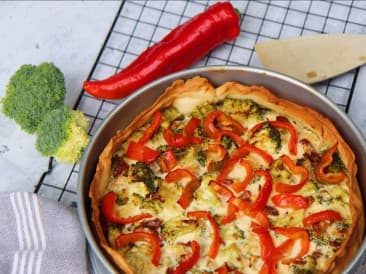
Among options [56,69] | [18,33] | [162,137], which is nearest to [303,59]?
[162,137]

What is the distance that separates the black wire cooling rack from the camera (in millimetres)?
3797

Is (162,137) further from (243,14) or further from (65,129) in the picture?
(243,14)

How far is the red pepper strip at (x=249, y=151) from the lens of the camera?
305 cm

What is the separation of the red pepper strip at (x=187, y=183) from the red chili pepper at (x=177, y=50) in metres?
0.73

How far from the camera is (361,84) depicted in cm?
365

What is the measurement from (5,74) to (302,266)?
6.42 ft

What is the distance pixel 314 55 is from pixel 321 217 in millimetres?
1093

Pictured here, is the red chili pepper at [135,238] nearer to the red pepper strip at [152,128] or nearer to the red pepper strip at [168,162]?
the red pepper strip at [168,162]

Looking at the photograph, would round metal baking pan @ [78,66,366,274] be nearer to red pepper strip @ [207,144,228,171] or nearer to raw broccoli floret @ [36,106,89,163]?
raw broccoli floret @ [36,106,89,163]

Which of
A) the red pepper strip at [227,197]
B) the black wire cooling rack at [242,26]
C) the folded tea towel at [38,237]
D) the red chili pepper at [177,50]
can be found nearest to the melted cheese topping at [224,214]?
the red pepper strip at [227,197]

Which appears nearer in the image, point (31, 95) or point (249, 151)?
point (249, 151)

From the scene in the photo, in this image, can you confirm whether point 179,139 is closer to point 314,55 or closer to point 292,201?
point 292,201

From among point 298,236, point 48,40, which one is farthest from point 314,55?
point 48,40

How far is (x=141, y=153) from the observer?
122 inches
